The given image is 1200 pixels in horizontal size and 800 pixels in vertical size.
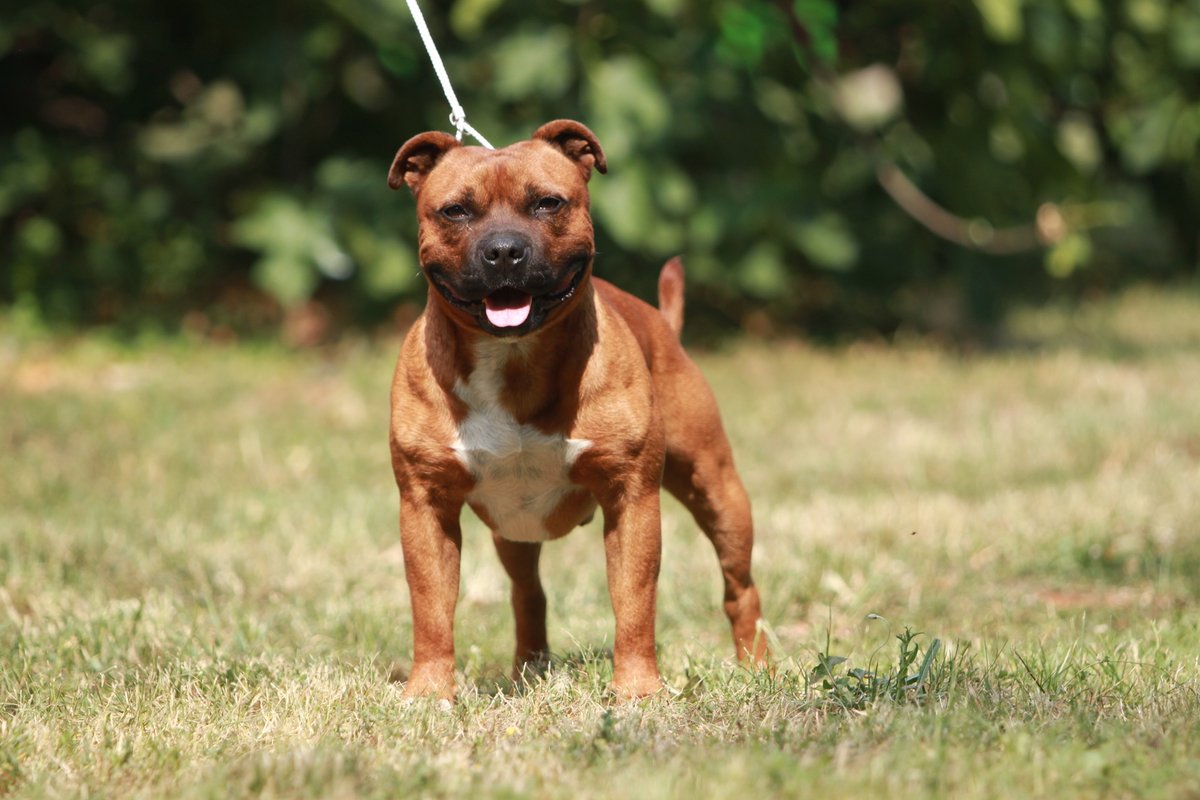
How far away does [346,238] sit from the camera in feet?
34.3

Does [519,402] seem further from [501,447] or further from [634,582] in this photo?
[634,582]

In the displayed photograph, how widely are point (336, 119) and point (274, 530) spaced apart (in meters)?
5.82

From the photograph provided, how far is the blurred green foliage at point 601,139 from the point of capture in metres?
10.2

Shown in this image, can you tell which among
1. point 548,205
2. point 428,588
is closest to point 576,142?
point 548,205

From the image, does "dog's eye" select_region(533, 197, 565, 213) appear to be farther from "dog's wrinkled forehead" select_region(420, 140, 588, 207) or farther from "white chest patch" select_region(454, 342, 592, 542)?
"white chest patch" select_region(454, 342, 592, 542)

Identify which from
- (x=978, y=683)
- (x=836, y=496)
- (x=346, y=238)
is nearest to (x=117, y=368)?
(x=346, y=238)

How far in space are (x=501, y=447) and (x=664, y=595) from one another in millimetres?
1846

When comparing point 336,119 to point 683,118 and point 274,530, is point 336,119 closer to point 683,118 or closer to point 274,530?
point 683,118

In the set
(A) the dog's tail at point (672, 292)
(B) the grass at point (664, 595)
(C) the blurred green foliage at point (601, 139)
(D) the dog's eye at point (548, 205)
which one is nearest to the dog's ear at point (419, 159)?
(D) the dog's eye at point (548, 205)

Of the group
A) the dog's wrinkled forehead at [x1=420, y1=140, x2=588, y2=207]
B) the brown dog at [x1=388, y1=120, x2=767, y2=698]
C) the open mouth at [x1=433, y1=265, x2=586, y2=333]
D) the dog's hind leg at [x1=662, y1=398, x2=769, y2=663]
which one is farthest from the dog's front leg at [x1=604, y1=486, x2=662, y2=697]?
the dog's wrinkled forehead at [x1=420, y1=140, x2=588, y2=207]

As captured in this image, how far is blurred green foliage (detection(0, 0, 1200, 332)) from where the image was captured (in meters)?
10.2

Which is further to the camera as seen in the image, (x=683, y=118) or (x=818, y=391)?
(x=683, y=118)

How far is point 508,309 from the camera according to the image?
3.92m

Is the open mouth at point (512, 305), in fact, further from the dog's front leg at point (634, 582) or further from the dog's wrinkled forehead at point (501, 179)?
the dog's front leg at point (634, 582)
